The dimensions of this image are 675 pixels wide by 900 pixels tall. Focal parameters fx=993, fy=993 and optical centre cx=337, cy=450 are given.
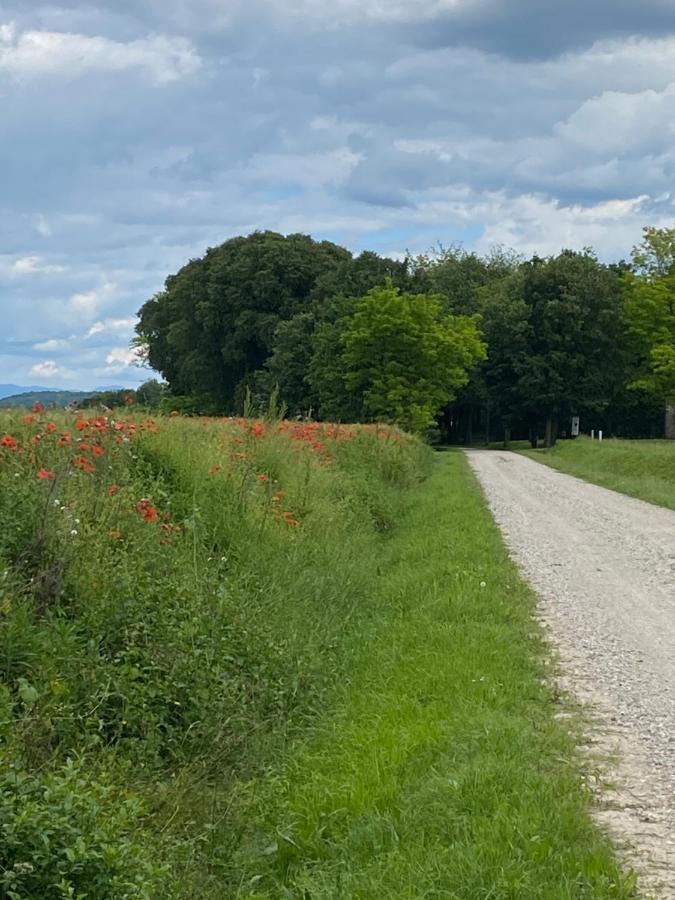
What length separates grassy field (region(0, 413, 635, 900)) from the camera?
165 inches

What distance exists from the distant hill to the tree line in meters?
42.7

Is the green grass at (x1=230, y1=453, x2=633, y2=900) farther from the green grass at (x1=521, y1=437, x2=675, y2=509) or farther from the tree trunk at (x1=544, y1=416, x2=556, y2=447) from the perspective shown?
the tree trunk at (x1=544, y1=416, x2=556, y2=447)

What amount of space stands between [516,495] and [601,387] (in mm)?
42685

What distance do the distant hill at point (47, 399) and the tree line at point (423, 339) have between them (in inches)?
1681

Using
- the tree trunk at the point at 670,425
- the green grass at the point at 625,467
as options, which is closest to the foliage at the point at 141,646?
the green grass at the point at 625,467

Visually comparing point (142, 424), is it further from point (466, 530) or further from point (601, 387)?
point (601, 387)

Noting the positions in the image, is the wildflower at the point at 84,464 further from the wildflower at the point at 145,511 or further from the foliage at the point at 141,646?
the wildflower at the point at 145,511

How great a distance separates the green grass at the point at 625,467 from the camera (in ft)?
81.8

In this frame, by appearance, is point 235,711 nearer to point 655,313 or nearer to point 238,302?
point 655,313

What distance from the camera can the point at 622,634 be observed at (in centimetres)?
912

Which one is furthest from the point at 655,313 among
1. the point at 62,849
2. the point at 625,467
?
the point at 62,849

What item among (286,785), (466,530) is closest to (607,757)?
(286,785)

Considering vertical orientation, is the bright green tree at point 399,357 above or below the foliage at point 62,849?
above

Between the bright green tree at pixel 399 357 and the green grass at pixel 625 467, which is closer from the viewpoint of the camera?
the green grass at pixel 625 467
